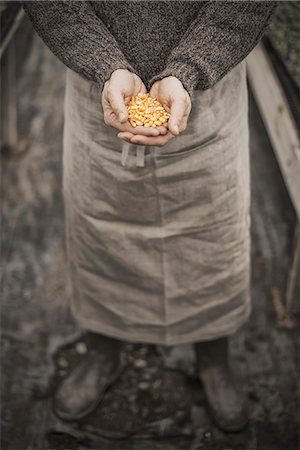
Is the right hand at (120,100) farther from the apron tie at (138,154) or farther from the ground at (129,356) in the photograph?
the ground at (129,356)

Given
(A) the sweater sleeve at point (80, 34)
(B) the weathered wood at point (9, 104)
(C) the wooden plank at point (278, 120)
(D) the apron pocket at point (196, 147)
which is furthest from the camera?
(B) the weathered wood at point (9, 104)

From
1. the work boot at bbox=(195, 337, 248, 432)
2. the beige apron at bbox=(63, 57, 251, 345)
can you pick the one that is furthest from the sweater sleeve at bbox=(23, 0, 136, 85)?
the work boot at bbox=(195, 337, 248, 432)

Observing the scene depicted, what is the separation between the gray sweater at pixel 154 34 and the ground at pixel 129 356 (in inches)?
33.8

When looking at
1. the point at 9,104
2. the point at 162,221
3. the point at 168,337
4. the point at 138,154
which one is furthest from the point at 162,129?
the point at 9,104

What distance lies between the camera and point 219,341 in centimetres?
187

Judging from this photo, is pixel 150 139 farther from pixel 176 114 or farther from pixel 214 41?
pixel 214 41

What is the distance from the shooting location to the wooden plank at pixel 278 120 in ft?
5.90

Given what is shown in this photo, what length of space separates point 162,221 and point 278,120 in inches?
21.2

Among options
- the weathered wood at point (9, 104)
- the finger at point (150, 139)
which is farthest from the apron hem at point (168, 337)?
the weathered wood at point (9, 104)

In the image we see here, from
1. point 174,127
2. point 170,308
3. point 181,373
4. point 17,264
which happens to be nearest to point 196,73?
point 174,127

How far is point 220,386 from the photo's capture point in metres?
1.85

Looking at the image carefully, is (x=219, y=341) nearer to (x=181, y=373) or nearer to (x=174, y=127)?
(x=181, y=373)

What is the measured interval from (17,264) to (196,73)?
117 cm

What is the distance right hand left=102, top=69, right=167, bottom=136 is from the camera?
1294 mm
